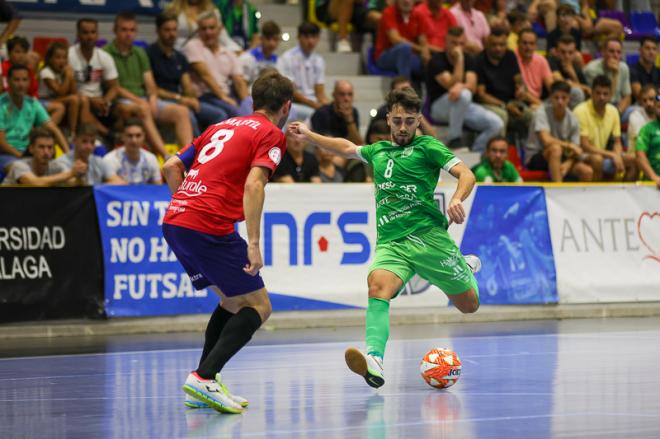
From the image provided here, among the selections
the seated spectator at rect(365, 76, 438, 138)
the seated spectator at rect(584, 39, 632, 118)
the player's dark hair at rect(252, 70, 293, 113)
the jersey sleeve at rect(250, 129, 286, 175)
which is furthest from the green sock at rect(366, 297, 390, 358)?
the seated spectator at rect(584, 39, 632, 118)

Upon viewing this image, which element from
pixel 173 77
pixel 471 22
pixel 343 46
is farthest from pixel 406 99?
pixel 471 22

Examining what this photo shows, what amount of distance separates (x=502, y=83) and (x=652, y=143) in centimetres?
270

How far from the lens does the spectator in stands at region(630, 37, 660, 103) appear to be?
20.5 meters

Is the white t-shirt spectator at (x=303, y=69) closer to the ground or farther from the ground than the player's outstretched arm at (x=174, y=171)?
farther from the ground

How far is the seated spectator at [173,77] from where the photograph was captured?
16.6 metres

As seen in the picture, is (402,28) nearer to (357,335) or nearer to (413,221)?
(357,335)

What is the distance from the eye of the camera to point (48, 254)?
44.5 feet

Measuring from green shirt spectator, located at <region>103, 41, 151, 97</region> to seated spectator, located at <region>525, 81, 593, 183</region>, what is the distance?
5858 mm

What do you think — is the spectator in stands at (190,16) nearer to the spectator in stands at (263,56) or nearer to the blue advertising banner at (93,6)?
the spectator in stands at (263,56)

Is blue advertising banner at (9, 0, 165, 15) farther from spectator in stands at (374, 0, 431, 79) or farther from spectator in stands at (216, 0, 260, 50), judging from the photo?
spectator in stands at (374, 0, 431, 79)

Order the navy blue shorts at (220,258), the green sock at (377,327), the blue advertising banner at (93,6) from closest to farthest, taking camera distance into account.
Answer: the navy blue shorts at (220,258) → the green sock at (377,327) → the blue advertising banner at (93,6)

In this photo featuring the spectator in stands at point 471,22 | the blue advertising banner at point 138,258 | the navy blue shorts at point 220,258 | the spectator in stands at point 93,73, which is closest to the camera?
the navy blue shorts at point 220,258

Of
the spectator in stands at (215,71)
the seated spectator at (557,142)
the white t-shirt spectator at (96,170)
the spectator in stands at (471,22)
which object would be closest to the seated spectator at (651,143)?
the seated spectator at (557,142)

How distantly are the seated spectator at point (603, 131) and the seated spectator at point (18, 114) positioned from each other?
8076 millimetres
